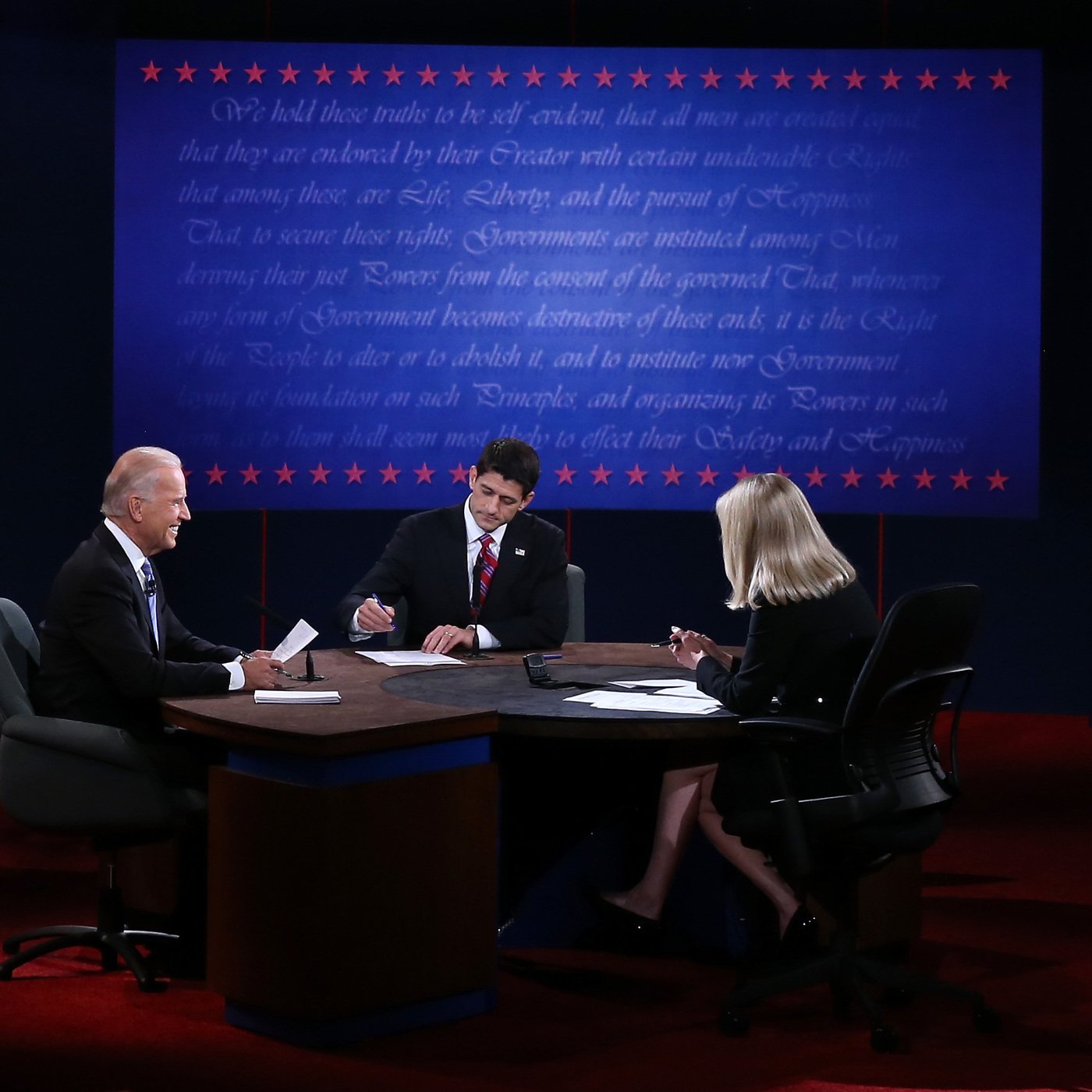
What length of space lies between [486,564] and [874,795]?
5.97 ft

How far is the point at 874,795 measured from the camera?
9.66ft

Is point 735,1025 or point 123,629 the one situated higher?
point 123,629

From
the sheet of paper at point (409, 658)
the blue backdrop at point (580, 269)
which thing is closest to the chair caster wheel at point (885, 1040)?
the sheet of paper at point (409, 658)

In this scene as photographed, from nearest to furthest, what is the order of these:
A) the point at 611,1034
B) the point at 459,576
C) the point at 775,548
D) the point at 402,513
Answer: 1. the point at 611,1034
2. the point at 775,548
3. the point at 459,576
4. the point at 402,513

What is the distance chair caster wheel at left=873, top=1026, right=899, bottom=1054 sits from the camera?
292cm

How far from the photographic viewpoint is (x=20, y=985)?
328 centimetres

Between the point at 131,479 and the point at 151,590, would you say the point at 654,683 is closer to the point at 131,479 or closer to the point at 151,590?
the point at 151,590

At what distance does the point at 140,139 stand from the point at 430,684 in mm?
3538

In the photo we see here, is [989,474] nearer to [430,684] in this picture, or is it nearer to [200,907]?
[430,684]

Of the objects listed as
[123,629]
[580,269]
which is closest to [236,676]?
[123,629]

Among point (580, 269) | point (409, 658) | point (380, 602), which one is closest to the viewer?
point (409, 658)

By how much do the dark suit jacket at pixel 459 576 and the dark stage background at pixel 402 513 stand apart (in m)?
1.90

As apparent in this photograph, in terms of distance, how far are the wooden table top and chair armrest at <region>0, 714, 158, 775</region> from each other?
0.13 m

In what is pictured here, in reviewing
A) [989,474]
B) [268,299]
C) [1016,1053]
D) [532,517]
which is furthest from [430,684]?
[989,474]
